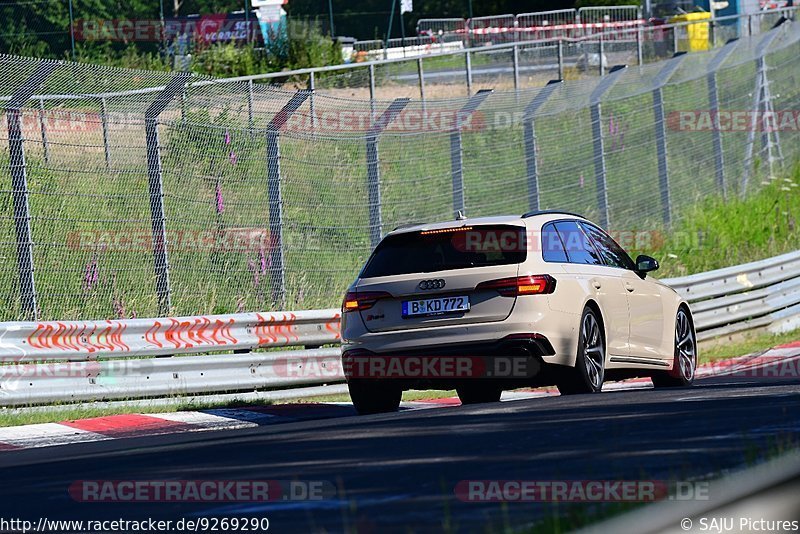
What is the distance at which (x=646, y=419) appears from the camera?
7.49 m

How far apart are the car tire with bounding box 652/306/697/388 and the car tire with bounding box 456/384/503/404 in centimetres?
163

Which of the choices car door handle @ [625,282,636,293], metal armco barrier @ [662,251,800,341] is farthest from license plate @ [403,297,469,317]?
metal armco barrier @ [662,251,800,341]

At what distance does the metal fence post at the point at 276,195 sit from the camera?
14578mm

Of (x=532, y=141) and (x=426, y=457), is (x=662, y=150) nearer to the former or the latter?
(x=532, y=141)

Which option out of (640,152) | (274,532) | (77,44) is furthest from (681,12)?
(274,532)

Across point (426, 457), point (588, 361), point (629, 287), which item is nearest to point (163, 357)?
point (588, 361)

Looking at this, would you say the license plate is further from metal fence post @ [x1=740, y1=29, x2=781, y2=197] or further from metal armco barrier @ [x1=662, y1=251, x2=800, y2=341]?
metal fence post @ [x1=740, y1=29, x2=781, y2=197]

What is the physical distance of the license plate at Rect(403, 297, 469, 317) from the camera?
33.6ft

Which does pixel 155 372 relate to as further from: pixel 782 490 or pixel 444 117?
pixel 782 490

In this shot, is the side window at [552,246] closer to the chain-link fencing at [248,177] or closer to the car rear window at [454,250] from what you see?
the car rear window at [454,250]

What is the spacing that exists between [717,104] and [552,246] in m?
13.5

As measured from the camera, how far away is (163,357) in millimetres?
12430

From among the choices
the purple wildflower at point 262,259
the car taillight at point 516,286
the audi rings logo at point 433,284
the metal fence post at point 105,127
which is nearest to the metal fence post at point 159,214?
the metal fence post at point 105,127

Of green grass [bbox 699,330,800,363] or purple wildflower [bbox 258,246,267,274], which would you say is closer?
purple wildflower [bbox 258,246,267,274]
